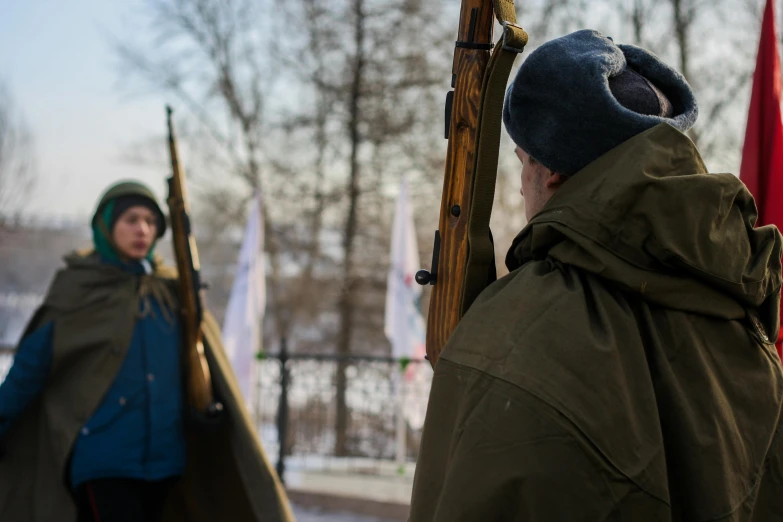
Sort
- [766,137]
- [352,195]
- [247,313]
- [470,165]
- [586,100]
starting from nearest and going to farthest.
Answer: [586,100] → [470,165] → [766,137] → [247,313] → [352,195]

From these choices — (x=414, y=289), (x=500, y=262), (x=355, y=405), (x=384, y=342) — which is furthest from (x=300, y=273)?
(x=414, y=289)

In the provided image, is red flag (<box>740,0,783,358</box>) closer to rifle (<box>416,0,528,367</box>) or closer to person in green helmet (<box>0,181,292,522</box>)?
rifle (<box>416,0,528,367</box>)

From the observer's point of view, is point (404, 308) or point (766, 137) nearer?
point (766, 137)

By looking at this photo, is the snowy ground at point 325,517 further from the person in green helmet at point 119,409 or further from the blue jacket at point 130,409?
the blue jacket at point 130,409

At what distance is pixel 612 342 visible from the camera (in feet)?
3.90

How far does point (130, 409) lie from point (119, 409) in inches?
1.9

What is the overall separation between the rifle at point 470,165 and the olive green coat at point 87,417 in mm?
2534

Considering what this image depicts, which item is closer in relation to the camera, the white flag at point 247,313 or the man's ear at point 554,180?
the man's ear at point 554,180

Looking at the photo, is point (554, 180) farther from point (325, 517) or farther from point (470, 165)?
point (325, 517)

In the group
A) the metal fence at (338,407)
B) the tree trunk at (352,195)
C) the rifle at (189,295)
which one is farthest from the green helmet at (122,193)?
the tree trunk at (352,195)

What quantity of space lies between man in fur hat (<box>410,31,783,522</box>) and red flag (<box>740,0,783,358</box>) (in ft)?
6.32

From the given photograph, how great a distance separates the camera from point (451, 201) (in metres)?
1.72

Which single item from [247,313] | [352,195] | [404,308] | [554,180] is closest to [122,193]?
[554,180]

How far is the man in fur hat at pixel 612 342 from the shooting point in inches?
44.3
